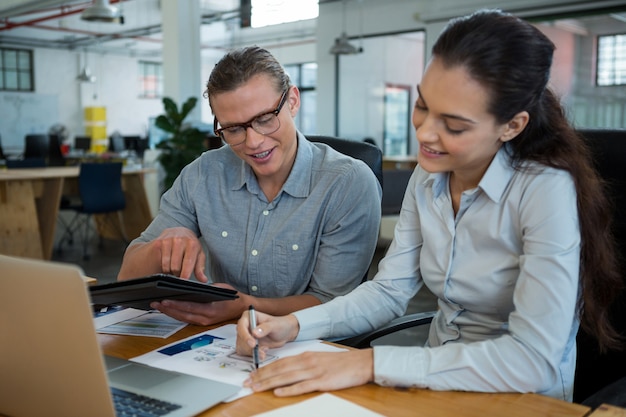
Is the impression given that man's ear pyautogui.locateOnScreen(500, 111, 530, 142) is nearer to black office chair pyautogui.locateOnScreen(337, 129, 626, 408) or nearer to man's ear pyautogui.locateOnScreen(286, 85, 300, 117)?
black office chair pyautogui.locateOnScreen(337, 129, 626, 408)

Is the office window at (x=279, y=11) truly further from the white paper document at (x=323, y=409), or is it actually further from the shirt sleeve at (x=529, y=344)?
the white paper document at (x=323, y=409)

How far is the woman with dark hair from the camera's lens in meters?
1.04

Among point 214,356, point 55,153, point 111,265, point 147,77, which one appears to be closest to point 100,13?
point 111,265

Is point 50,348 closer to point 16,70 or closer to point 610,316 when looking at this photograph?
point 610,316

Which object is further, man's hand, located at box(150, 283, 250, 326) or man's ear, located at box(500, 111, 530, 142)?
man's hand, located at box(150, 283, 250, 326)

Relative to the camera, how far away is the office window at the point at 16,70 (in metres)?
14.8

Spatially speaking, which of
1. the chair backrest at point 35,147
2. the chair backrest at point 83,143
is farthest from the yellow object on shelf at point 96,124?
the chair backrest at point 35,147

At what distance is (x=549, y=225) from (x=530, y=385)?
0.28 meters

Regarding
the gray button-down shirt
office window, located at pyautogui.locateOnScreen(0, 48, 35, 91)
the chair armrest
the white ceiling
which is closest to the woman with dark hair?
the chair armrest

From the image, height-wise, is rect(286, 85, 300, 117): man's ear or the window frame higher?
the window frame

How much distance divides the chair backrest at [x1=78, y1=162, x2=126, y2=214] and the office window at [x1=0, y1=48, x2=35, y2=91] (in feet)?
35.0

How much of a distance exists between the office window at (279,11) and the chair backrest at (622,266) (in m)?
6.70

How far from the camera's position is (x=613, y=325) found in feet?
4.70

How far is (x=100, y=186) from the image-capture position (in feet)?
19.3
